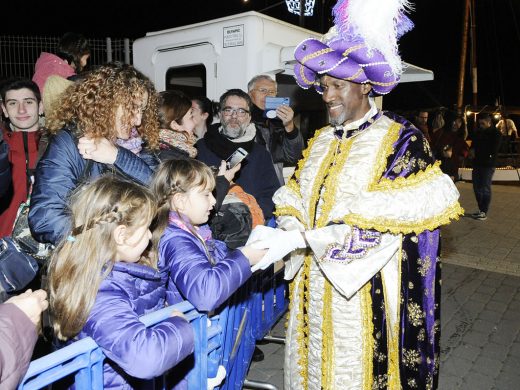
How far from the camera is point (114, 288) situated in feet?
5.65

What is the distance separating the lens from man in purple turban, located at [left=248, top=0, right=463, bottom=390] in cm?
230

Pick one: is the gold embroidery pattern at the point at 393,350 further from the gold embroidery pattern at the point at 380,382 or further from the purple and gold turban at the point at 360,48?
the purple and gold turban at the point at 360,48

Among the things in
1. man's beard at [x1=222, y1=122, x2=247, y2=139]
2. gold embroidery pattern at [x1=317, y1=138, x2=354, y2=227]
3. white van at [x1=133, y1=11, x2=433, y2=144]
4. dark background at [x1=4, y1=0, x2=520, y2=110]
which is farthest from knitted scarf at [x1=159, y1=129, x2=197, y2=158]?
dark background at [x1=4, y1=0, x2=520, y2=110]

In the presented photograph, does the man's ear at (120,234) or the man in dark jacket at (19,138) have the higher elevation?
the man in dark jacket at (19,138)

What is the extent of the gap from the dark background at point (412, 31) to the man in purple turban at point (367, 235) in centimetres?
998

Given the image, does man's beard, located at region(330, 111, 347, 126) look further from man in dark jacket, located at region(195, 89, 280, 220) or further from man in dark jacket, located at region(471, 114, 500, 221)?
man in dark jacket, located at region(471, 114, 500, 221)

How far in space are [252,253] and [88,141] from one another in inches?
38.5

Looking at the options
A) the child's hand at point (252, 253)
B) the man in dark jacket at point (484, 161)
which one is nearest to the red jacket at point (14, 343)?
the child's hand at point (252, 253)

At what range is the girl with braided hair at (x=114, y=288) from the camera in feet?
5.23

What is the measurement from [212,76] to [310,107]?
2.22 metres

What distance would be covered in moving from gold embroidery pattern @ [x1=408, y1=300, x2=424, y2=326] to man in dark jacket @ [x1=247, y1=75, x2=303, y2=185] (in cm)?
197

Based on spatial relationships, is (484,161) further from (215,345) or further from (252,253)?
(215,345)

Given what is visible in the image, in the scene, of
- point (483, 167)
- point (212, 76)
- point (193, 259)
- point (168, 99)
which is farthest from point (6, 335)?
point (483, 167)

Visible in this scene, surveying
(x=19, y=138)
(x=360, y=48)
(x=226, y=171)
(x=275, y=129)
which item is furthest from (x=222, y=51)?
(x=360, y=48)
